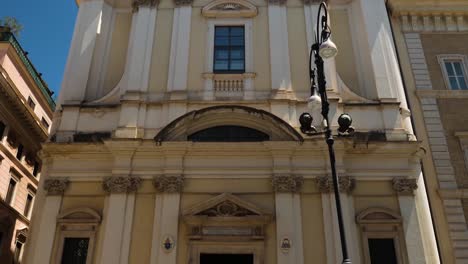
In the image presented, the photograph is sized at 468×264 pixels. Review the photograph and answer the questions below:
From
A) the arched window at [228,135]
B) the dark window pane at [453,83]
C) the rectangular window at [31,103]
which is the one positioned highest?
the rectangular window at [31,103]

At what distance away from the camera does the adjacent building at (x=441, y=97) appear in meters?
15.0

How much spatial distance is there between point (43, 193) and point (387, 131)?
1088cm

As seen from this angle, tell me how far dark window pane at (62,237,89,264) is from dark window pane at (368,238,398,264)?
8.21m

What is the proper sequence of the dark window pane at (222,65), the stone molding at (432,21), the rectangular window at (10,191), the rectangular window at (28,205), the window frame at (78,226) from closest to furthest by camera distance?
the window frame at (78,226) < the dark window pane at (222,65) < the stone molding at (432,21) < the rectangular window at (10,191) < the rectangular window at (28,205)

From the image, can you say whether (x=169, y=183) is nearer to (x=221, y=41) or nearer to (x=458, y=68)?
(x=221, y=41)

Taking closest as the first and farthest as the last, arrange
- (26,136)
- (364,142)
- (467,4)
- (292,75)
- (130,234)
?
1. (130,234)
2. (364,142)
3. (292,75)
4. (467,4)
5. (26,136)

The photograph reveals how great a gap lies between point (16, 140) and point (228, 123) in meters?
12.4

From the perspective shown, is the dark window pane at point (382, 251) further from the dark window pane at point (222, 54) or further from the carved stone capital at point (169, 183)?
the dark window pane at point (222, 54)

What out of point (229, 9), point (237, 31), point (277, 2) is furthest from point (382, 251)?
point (229, 9)

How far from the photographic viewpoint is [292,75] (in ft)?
53.1

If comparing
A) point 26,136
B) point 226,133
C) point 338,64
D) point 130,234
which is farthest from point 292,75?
point 26,136

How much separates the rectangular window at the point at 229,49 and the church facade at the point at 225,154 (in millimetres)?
58

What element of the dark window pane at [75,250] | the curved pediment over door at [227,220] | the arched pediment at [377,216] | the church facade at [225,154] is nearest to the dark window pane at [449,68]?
the church facade at [225,154]

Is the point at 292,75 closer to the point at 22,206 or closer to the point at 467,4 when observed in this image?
the point at 467,4
